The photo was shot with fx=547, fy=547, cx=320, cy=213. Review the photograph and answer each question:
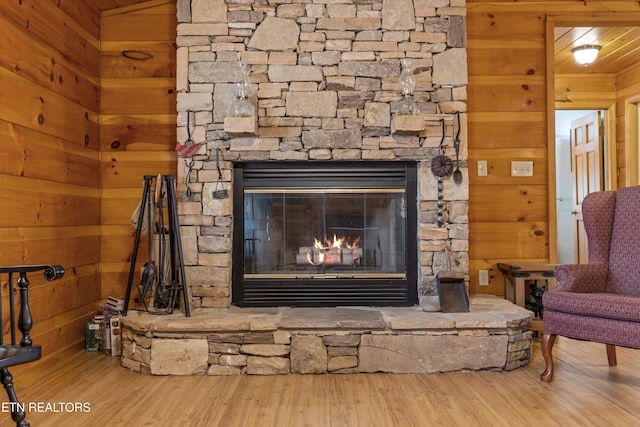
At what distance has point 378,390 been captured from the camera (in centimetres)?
273

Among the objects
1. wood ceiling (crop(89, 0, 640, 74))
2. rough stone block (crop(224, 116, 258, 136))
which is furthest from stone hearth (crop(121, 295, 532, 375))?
wood ceiling (crop(89, 0, 640, 74))

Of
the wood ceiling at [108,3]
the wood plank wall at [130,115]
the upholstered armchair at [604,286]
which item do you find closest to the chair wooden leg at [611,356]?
the upholstered armchair at [604,286]

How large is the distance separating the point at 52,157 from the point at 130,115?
0.79m

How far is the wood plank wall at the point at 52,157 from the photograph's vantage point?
9.40ft

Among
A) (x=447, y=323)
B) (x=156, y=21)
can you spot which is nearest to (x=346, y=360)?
(x=447, y=323)

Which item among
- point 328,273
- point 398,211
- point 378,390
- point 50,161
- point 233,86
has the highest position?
point 233,86

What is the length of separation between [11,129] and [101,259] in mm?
1295

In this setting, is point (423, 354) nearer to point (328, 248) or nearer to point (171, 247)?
point (328, 248)

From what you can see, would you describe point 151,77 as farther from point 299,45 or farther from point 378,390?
point 378,390

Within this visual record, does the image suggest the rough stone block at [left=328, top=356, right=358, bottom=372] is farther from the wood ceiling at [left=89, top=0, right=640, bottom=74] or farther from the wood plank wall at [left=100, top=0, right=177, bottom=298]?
the wood ceiling at [left=89, top=0, right=640, bottom=74]

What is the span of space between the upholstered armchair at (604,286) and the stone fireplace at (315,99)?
0.77 metres

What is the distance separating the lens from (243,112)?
11.3ft

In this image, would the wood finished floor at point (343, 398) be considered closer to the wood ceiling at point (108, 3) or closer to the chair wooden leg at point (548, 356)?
the chair wooden leg at point (548, 356)

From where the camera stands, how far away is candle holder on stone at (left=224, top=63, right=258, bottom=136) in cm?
337
